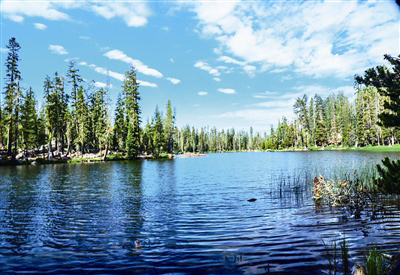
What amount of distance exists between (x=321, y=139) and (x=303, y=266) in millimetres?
110466

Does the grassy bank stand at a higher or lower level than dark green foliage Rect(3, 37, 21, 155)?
lower

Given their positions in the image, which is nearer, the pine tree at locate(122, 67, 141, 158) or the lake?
the lake

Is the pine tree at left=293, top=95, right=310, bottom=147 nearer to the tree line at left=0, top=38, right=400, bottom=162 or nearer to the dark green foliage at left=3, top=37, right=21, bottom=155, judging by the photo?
the tree line at left=0, top=38, right=400, bottom=162

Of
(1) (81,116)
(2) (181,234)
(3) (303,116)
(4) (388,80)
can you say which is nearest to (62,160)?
(1) (81,116)

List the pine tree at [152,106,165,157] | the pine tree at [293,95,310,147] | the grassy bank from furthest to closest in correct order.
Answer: the pine tree at [293,95,310,147] < the pine tree at [152,106,165,157] < the grassy bank

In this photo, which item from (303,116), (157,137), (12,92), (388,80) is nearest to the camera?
(388,80)

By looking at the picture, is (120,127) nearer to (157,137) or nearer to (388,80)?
(157,137)

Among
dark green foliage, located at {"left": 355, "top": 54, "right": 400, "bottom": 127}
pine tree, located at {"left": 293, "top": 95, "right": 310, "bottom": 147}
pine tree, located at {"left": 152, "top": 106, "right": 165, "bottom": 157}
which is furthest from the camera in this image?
pine tree, located at {"left": 293, "top": 95, "right": 310, "bottom": 147}

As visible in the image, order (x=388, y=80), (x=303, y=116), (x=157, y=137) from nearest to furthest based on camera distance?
(x=388, y=80) < (x=157, y=137) < (x=303, y=116)

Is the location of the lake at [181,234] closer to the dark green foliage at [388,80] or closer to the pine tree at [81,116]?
the dark green foliage at [388,80]

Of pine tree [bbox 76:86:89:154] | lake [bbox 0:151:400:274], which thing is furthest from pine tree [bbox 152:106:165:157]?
lake [bbox 0:151:400:274]

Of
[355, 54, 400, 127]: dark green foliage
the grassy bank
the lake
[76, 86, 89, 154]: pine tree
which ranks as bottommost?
the lake

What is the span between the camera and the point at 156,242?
830 cm

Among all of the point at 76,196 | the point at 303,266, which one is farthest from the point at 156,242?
the point at 76,196
